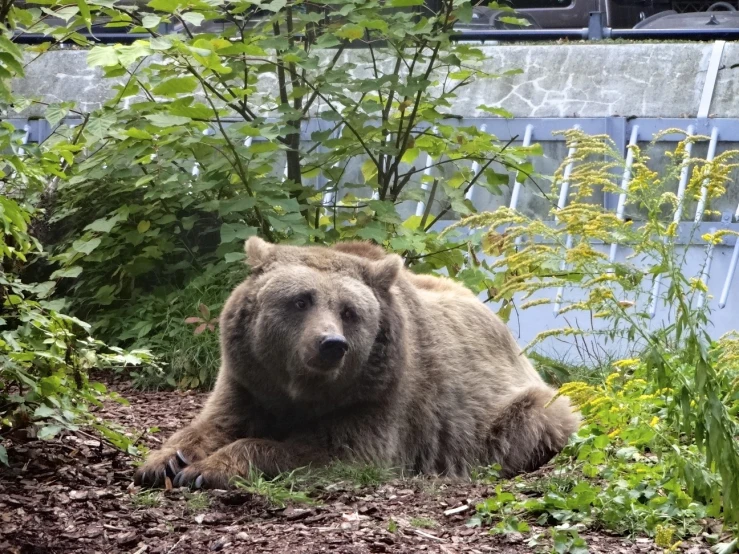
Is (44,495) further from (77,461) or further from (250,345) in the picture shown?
(250,345)

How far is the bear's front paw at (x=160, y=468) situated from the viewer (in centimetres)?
465

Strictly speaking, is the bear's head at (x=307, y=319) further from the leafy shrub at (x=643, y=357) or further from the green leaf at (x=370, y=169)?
the green leaf at (x=370, y=169)

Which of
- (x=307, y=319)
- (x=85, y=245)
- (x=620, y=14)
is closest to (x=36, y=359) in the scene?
(x=307, y=319)

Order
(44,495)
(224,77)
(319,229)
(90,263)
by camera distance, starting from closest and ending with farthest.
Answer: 1. (44,495)
2. (224,77)
3. (319,229)
4. (90,263)

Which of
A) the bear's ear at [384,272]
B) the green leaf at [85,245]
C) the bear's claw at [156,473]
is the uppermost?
the bear's ear at [384,272]

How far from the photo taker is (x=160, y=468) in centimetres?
466

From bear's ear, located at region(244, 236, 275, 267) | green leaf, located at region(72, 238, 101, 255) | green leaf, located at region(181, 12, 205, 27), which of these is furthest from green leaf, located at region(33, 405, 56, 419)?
green leaf, located at region(72, 238, 101, 255)

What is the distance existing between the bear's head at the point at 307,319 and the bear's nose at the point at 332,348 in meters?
0.02

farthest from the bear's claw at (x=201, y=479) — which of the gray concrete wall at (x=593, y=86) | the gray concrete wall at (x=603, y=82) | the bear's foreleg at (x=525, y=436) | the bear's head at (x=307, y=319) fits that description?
the gray concrete wall at (x=603, y=82)

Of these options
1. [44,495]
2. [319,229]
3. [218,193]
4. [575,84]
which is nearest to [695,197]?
[44,495]

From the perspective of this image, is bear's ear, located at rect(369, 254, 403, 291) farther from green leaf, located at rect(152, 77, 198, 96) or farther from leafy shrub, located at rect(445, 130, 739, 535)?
green leaf, located at rect(152, 77, 198, 96)

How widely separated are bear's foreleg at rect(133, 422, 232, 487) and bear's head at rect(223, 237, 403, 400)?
0.33 meters

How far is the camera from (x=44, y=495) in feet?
14.1

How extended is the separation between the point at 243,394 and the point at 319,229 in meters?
2.16
